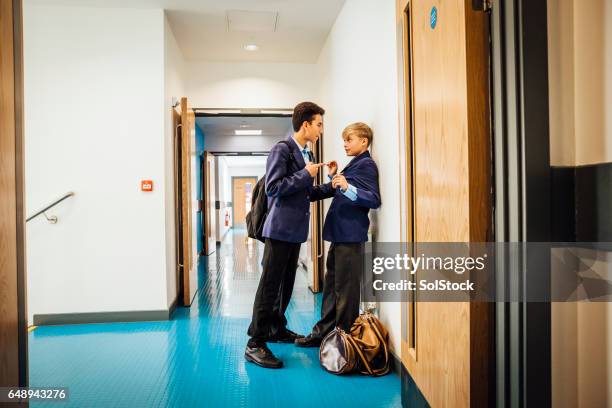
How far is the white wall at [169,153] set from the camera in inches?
129

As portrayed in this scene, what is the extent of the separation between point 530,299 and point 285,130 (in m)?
7.44

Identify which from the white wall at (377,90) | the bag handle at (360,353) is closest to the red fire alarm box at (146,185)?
the white wall at (377,90)

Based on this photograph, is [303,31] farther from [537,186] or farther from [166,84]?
[537,186]

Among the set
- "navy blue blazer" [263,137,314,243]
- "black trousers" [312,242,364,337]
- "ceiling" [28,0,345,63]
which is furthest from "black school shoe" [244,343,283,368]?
"ceiling" [28,0,345,63]

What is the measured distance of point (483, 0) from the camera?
1.04 metres

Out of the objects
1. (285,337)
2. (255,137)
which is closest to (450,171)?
(285,337)

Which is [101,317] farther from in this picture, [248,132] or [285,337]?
[248,132]

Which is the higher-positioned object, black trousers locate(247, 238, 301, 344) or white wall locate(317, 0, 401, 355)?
white wall locate(317, 0, 401, 355)

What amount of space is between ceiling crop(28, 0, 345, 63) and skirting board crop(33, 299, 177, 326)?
2456mm

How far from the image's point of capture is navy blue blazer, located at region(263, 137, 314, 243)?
210cm

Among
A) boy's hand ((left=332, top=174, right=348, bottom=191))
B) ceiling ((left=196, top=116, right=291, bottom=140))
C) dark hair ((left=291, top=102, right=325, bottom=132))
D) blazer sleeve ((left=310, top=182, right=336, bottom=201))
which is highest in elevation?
ceiling ((left=196, top=116, right=291, bottom=140))

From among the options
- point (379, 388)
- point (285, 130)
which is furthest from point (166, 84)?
point (285, 130)

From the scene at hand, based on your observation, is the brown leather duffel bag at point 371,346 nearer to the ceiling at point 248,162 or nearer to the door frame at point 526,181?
the door frame at point 526,181

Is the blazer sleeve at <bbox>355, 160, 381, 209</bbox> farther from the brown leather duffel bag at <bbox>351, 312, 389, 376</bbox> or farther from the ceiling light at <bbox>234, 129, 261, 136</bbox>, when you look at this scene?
the ceiling light at <bbox>234, 129, 261, 136</bbox>
